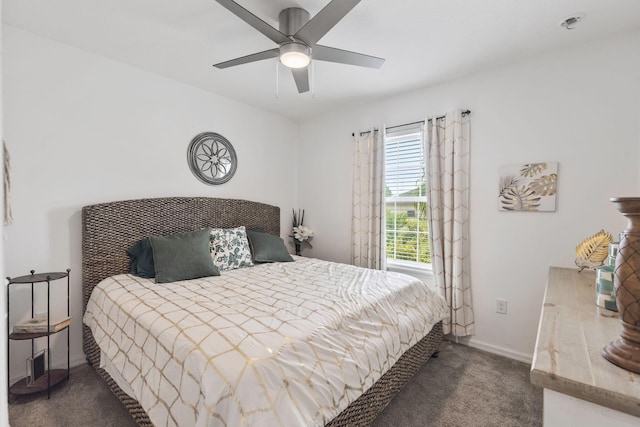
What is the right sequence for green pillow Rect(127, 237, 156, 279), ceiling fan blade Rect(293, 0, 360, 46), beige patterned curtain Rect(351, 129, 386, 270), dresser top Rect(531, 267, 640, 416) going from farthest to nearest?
1. beige patterned curtain Rect(351, 129, 386, 270)
2. green pillow Rect(127, 237, 156, 279)
3. ceiling fan blade Rect(293, 0, 360, 46)
4. dresser top Rect(531, 267, 640, 416)

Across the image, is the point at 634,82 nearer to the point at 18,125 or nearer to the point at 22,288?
the point at 18,125

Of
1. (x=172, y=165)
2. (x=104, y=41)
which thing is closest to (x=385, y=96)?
(x=172, y=165)

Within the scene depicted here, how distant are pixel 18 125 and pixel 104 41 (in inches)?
33.4

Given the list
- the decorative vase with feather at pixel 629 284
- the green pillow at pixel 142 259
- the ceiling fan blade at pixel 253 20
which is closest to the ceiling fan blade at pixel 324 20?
the ceiling fan blade at pixel 253 20

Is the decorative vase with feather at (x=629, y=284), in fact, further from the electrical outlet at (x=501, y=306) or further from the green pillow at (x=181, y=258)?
the green pillow at (x=181, y=258)

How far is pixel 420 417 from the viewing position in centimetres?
181

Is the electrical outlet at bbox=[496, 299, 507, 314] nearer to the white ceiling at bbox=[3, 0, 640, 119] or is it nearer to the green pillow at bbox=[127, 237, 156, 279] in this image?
the white ceiling at bbox=[3, 0, 640, 119]

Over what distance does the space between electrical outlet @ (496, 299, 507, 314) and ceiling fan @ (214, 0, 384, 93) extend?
2.18m

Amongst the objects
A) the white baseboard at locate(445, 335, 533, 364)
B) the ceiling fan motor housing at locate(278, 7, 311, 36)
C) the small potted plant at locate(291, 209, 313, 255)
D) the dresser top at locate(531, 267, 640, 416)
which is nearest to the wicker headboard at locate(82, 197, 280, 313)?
the small potted plant at locate(291, 209, 313, 255)

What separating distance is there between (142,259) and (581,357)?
2.74 meters

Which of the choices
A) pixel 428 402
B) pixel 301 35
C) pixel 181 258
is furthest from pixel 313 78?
pixel 428 402

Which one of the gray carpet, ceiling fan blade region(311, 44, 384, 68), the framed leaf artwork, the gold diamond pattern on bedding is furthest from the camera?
the framed leaf artwork

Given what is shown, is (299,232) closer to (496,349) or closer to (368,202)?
(368,202)

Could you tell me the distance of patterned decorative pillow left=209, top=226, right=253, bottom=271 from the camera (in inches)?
109
